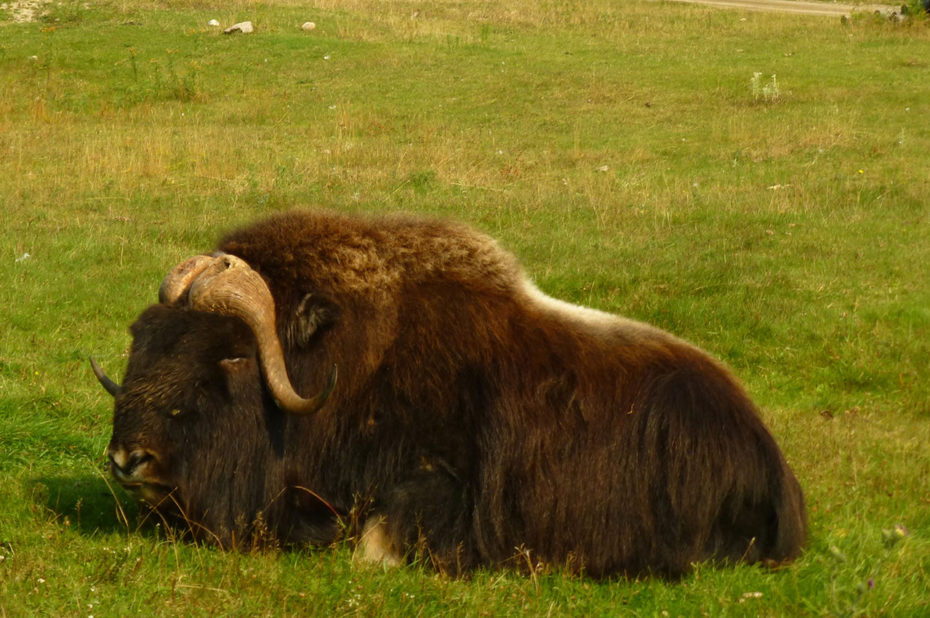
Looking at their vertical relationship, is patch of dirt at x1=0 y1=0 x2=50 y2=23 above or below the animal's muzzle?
above

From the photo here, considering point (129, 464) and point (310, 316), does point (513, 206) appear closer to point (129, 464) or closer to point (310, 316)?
point (310, 316)

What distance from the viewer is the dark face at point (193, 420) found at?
381cm

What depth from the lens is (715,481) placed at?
3916 millimetres

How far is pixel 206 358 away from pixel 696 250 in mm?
5942

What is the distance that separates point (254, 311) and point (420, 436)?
2.45ft

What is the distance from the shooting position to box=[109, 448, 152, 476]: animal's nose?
3.80m

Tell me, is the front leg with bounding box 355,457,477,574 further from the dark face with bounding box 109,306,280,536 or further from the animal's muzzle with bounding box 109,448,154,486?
the animal's muzzle with bounding box 109,448,154,486

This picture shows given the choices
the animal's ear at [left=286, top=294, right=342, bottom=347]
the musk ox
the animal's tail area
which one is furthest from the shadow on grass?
the animal's tail area

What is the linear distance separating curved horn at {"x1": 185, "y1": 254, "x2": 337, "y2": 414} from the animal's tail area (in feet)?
4.15

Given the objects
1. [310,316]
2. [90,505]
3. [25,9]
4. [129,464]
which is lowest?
[90,505]

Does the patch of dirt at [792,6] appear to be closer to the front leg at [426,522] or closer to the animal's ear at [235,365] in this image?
the front leg at [426,522]

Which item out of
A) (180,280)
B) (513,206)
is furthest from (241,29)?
(180,280)

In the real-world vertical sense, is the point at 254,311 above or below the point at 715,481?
above

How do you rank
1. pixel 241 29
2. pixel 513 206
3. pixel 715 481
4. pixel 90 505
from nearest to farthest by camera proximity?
pixel 715 481 < pixel 90 505 < pixel 513 206 < pixel 241 29
